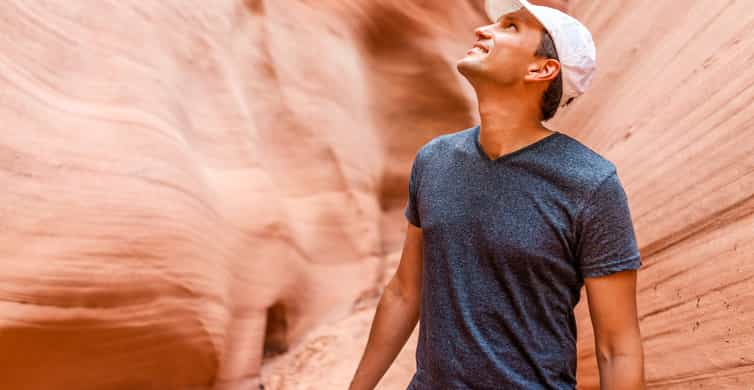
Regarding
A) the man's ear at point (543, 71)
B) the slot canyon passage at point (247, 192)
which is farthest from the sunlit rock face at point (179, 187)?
the man's ear at point (543, 71)

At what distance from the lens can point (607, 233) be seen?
1.17 metres

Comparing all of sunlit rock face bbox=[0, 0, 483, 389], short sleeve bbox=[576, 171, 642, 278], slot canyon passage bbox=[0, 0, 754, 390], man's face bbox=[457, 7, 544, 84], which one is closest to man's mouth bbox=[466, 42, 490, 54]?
man's face bbox=[457, 7, 544, 84]

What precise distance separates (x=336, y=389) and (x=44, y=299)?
94cm

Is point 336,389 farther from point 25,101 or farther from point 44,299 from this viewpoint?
point 25,101

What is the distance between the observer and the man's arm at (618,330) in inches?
46.2

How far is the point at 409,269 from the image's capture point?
1.50m

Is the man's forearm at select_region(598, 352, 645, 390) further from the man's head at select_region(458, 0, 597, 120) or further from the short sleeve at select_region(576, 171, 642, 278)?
the man's head at select_region(458, 0, 597, 120)

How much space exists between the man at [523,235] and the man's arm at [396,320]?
9 centimetres

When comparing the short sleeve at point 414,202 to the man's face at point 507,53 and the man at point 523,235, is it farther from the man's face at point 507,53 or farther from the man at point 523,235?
the man's face at point 507,53

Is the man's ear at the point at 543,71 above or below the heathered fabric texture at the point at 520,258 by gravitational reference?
above

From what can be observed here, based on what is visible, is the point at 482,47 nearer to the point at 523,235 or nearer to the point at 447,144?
the point at 447,144

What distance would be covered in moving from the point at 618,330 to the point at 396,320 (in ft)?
1.52

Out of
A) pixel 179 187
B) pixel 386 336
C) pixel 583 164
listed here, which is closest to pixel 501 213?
pixel 583 164

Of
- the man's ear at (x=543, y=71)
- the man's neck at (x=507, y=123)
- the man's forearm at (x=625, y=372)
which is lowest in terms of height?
the man's forearm at (x=625, y=372)
